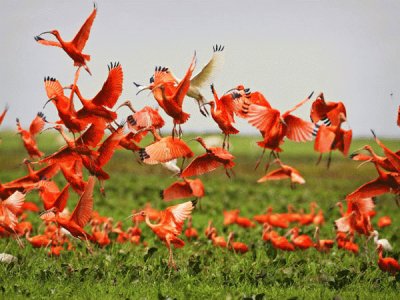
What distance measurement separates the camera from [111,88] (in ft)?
17.9

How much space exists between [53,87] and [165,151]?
1129 mm

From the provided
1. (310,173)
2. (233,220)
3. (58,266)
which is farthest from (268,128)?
(310,173)

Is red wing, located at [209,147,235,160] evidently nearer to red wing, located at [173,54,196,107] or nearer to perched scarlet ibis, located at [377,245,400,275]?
red wing, located at [173,54,196,107]

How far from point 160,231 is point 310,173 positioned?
21.9 meters

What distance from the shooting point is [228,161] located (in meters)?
5.69

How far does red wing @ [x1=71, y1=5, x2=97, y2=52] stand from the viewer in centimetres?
533

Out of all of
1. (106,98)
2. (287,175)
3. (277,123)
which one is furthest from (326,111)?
(106,98)

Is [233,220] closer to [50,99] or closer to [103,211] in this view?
[103,211]

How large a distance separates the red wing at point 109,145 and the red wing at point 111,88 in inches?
12.1

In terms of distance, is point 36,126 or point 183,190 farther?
point 36,126

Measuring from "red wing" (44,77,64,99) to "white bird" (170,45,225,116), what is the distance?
0.95 meters

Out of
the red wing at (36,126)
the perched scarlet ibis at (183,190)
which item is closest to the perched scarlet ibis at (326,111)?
the perched scarlet ibis at (183,190)

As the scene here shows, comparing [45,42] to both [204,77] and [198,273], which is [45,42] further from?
[198,273]

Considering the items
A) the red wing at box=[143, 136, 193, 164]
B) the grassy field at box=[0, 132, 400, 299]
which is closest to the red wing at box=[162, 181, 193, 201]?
the grassy field at box=[0, 132, 400, 299]
